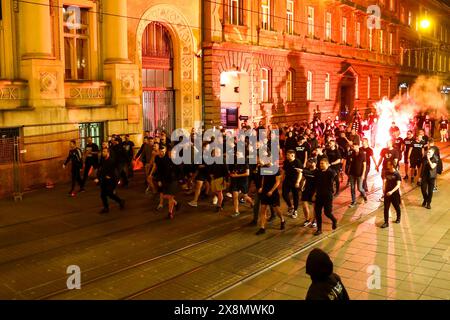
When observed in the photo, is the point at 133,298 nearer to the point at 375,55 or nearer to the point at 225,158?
the point at 225,158

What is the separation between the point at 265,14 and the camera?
2730 centimetres

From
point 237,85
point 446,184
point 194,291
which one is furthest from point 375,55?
point 194,291

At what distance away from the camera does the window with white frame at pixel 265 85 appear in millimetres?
27703

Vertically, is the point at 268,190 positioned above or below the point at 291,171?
below

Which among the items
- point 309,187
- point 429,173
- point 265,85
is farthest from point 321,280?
point 265,85

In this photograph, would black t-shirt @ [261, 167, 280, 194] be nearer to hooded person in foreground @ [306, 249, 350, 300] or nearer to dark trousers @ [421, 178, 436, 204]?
dark trousers @ [421, 178, 436, 204]

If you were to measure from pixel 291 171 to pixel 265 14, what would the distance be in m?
17.3

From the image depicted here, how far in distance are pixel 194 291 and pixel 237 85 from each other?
1933cm

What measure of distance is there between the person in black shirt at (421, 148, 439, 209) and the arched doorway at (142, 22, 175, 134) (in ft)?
37.8

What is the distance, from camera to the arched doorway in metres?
21.0

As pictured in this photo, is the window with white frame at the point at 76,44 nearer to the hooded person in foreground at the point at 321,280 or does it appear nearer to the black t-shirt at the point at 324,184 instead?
the black t-shirt at the point at 324,184

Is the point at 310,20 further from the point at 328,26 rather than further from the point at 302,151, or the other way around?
the point at 302,151

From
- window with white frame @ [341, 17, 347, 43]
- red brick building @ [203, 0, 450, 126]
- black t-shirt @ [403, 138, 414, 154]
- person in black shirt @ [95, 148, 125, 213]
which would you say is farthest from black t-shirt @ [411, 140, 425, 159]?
window with white frame @ [341, 17, 347, 43]
